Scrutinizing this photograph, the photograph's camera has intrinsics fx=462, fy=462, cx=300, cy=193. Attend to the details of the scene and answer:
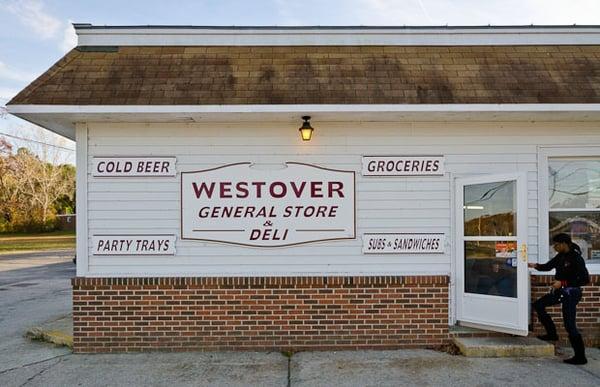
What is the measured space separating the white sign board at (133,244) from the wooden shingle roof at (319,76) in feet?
5.84

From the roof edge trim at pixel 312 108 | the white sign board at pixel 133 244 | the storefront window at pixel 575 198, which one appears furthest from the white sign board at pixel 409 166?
the white sign board at pixel 133 244

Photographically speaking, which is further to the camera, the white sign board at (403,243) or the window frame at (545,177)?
the window frame at (545,177)

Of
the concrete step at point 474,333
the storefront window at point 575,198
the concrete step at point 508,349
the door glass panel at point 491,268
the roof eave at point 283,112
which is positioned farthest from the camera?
the storefront window at point 575,198

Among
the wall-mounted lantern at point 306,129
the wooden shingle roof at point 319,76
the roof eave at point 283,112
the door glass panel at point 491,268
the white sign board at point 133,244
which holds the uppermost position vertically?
the wooden shingle roof at point 319,76

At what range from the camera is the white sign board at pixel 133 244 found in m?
6.18

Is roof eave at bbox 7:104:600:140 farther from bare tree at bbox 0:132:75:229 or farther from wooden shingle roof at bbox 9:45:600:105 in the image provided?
bare tree at bbox 0:132:75:229

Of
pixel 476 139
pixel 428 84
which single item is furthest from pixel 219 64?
pixel 476 139

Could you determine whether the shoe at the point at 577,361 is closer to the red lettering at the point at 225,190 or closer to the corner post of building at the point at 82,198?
the red lettering at the point at 225,190

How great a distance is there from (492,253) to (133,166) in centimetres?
494

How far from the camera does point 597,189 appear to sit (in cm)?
657

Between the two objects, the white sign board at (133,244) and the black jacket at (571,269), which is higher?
the white sign board at (133,244)

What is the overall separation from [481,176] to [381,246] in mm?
1617

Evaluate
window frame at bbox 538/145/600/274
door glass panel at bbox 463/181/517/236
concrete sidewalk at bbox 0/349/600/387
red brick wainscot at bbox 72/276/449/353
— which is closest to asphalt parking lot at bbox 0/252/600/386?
concrete sidewalk at bbox 0/349/600/387

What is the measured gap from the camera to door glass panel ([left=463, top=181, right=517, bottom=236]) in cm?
606
